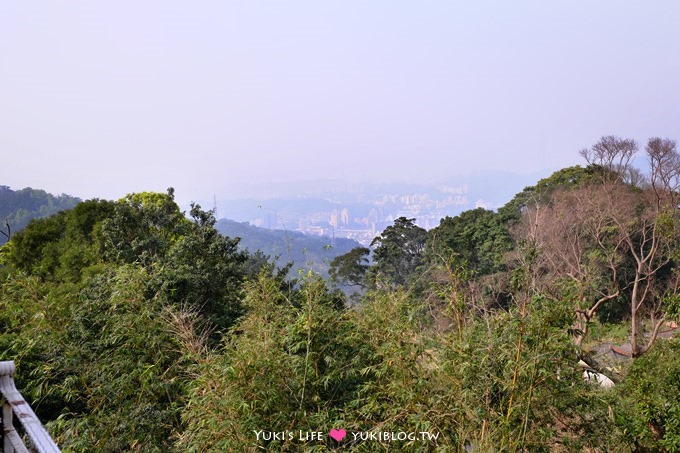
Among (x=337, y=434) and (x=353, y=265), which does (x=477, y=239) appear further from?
(x=337, y=434)

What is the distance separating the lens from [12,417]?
1.51m

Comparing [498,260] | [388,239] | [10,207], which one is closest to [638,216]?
[498,260]

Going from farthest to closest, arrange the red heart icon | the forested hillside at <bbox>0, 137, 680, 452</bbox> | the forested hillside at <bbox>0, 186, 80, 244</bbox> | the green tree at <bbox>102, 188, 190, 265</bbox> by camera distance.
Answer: the forested hillside at <bbox>0, 186, 80, 244</bbox> < the green tree at <bbox>102, 188, 190, 265</bbox> < the red heart icon < the forested hillside at <bbox>0, 137, 680, 452</bbox>

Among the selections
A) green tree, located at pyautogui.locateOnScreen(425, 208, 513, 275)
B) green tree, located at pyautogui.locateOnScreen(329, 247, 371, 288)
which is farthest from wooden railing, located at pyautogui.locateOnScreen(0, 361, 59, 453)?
green tree, located at pyautogui.locateOnScreen(329, 247, 371, 288)

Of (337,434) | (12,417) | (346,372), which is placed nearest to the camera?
(12,417)

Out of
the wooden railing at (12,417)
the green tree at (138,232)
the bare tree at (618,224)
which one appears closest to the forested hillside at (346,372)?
the wooden railing at (12,417)

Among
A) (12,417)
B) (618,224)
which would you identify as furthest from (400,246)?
(12,417)

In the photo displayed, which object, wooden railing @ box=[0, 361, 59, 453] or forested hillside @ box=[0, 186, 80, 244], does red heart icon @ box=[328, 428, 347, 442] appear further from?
forested hillside @ box=[0, 186, 80, 244]

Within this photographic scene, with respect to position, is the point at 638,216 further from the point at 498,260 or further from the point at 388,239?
the point at 388,239

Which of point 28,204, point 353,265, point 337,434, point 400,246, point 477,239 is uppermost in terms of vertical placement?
point 337,434

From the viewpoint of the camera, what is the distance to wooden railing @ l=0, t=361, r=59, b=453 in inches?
51.1

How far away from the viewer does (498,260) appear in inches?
564

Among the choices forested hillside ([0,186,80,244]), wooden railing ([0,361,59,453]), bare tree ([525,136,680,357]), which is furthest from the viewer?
forested hillside ([0,186,80,244])

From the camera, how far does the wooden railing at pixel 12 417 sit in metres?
1.30
